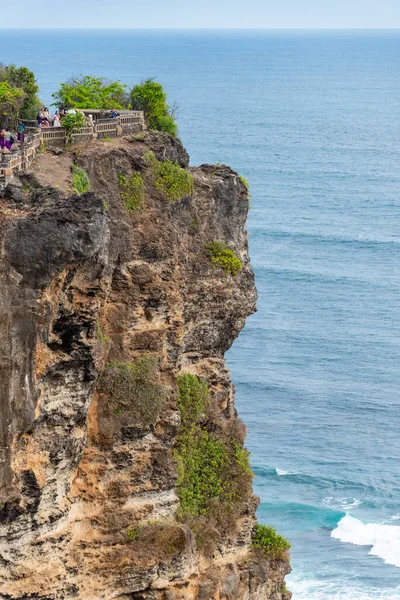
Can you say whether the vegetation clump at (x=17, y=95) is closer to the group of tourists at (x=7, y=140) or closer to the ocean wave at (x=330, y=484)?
the group of tourists at (x=7, y=140)

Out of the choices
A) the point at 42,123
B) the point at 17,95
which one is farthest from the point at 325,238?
the point at 42,123

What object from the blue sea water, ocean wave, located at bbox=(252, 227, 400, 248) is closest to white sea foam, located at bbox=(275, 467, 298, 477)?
the blue sea water

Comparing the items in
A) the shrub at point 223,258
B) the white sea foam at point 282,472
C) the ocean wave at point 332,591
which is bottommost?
the ocean wave at point 332,591

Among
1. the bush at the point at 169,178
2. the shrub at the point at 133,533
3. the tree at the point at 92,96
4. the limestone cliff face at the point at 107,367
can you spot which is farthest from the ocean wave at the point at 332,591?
the bush at the point at 169,178

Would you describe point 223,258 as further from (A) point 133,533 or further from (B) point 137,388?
(A) point 133,533

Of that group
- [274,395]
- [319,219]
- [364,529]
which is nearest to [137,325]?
[364,529]
